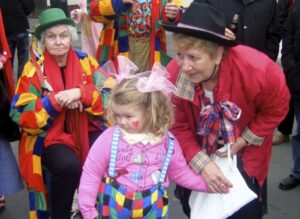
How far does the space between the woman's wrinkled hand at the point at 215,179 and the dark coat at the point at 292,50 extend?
161 cm

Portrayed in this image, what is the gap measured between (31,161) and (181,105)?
1072 millimetres

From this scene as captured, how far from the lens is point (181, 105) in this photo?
7.66 feet

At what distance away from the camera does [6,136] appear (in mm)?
2830

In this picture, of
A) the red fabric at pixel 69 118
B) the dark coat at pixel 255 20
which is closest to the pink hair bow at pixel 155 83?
the red fabric at pixel 69 118

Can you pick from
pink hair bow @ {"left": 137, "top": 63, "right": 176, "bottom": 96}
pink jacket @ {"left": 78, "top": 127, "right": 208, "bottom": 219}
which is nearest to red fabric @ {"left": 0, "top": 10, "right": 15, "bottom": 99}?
pink jacket @ {"left": 78, "top": 127, "right": 208, "bottom": 219}

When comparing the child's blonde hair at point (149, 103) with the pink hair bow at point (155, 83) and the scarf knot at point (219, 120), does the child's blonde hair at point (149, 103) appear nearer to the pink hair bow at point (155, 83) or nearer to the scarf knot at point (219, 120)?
the pink hair bow at point (155, 83)

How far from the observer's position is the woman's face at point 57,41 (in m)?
2.87

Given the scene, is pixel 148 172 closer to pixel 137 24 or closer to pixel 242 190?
pixel 242 190

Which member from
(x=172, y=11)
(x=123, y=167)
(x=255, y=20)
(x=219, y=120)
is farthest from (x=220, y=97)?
(x=255, y=20)

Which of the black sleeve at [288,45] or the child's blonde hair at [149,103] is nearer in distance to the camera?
the child's blonde hair at [149,103]

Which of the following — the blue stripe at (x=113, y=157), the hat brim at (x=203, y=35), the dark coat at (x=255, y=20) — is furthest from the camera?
the dark coat at (x=255, y=20)

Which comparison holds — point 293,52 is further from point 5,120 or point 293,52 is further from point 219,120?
point 5,120

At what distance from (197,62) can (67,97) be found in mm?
970

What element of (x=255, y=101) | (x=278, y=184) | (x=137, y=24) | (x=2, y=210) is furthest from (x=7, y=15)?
(x=255, y=101)
